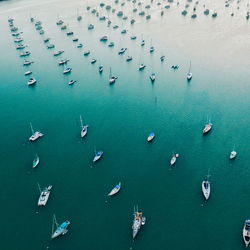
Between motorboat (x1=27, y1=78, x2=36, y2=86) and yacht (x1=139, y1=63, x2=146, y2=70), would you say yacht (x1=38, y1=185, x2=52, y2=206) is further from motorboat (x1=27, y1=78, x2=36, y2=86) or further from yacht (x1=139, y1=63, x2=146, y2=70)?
yacht (x1=139, y1=63, x2=146, y2=70)

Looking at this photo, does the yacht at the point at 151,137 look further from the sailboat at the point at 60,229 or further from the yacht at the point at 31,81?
the yacht at the point at 31,81

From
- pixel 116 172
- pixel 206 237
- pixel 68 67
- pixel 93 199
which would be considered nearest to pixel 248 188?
pixel 206 237

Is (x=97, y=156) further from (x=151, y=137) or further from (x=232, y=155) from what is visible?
(x=232, y=155)

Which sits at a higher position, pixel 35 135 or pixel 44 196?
pixel 35 135

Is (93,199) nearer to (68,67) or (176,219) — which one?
(176,219)

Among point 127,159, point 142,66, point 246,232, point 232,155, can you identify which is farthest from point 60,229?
point 142,66

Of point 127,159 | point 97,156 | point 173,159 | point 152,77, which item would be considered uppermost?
point 152,77

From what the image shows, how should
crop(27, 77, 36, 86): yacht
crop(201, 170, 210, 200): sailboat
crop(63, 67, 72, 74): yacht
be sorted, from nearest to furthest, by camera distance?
1. crop(201, 170, 210, 200): sailboat
2. crop(27, 77, 36, 86): yacht
3. crop(63, 67, 72, 74): yacht

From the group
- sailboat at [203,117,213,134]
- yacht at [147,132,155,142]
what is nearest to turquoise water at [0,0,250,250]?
yacht at [147,132,155,142]
